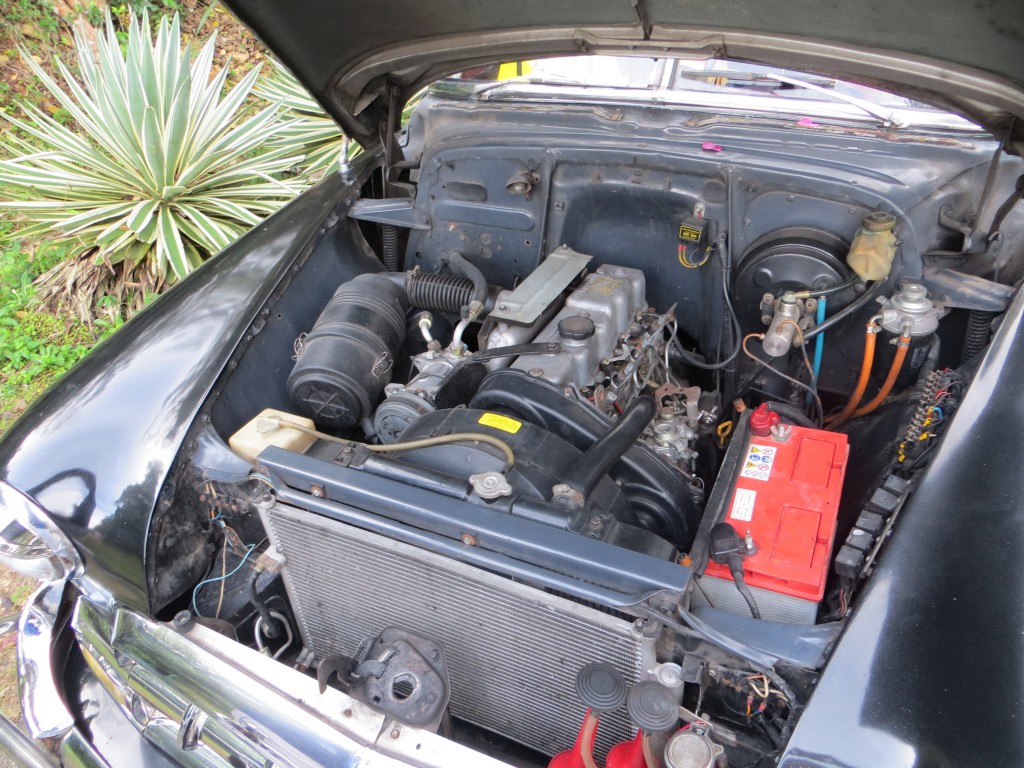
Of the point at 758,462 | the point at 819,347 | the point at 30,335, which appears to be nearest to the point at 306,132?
the point at 30,335

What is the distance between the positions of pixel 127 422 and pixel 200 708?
618mm

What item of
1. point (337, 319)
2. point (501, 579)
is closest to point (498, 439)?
point (501, 579)

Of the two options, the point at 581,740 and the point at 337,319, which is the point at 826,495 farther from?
the point at 337,319

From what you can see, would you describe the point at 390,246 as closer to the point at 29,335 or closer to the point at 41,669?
the point at 41,669

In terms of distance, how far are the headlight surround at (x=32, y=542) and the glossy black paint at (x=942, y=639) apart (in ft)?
4.57

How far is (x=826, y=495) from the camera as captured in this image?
1510mm

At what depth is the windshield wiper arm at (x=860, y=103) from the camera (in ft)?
6.43

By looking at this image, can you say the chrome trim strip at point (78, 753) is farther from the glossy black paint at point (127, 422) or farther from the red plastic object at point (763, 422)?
the red plastic object at point (763, 422)

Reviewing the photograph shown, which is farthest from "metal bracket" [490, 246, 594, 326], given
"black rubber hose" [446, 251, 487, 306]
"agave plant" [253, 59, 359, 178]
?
"agave plant" [253, 59, 359, 178]

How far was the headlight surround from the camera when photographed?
1574mm

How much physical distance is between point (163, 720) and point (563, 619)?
0.77 meters

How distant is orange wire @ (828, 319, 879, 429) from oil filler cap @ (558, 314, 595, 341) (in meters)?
0.66

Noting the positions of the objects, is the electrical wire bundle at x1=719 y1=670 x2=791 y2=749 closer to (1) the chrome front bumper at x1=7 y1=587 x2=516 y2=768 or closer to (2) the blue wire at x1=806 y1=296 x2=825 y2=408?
(1) the chrome front bumper at x1=7 y1=587 x2=516 y2=768

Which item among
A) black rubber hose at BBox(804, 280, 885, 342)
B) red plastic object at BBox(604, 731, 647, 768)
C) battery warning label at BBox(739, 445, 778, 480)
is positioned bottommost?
red plastic object at BBox(604, 731, 647, 768)
